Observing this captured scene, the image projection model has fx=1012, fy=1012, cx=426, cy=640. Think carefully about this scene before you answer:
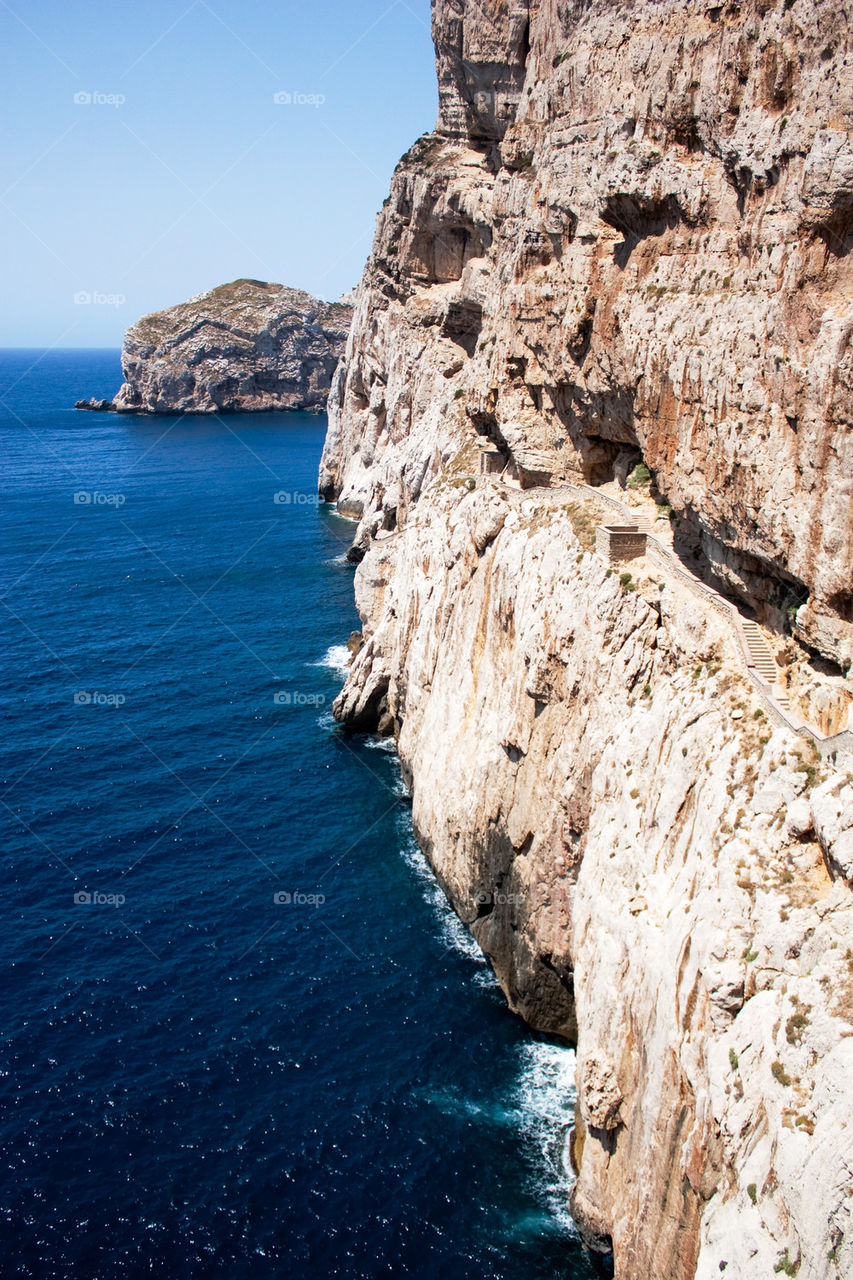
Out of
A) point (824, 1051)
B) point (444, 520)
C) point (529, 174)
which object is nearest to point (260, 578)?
point (444, 520)

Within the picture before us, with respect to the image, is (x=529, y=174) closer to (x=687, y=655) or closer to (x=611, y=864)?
(x=687, y=655)

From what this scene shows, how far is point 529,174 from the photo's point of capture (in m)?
55.8

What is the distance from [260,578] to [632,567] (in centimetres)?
6702
